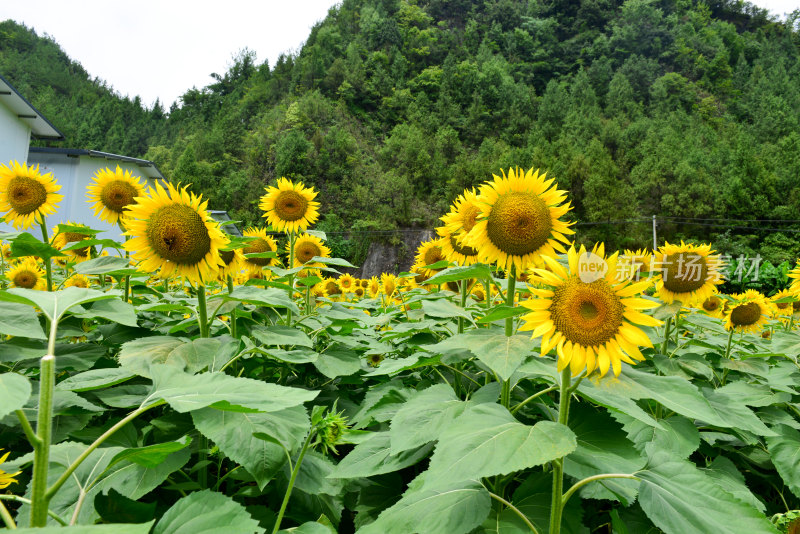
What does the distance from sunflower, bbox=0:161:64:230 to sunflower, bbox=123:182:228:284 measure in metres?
0.98

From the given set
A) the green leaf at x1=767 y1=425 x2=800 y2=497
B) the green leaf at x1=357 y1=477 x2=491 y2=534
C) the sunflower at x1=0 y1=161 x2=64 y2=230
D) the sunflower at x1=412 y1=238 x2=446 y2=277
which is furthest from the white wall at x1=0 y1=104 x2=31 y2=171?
the green leaf at x1=767 y1=425 x2=800 y2=497

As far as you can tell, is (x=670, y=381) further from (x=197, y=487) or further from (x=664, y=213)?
(x=664, y=213)

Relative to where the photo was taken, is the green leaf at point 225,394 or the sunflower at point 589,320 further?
the sunflower at point 589,320

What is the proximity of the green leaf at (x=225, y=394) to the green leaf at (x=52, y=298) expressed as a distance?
0.23 metres

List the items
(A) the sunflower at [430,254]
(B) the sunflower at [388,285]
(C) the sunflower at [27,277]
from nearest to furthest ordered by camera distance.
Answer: (C) the sunflower at [27,277], (A) the sunflower at [430,254], (B) the sunflower at [388,285]

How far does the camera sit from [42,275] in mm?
3129

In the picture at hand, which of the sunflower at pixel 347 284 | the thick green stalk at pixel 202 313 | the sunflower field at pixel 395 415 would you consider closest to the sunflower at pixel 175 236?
the sunflower field at pixel 395 415

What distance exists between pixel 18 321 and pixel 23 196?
61.4 inches

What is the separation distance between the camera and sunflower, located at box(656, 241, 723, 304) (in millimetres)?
2285

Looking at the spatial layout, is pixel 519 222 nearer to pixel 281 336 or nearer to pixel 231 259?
pixel 281 336

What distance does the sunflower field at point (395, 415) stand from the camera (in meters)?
0.90

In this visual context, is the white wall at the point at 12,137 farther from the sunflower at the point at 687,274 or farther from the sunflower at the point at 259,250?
the sunflower at the point at 687,274

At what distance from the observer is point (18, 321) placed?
47.3 inches

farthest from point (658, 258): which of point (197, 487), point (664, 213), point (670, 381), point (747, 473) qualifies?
point (664, 213)
